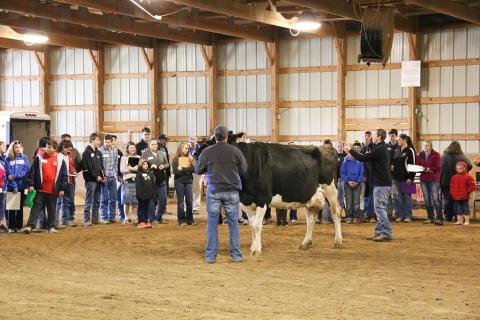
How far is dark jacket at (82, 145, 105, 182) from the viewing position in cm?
1581

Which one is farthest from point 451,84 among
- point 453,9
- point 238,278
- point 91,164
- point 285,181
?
point 238,278

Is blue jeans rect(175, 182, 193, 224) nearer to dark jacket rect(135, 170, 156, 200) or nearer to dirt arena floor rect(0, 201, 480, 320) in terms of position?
dark jacket rect(135, 170, 156, 200)

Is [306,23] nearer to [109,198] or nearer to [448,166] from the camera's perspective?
[448,166]

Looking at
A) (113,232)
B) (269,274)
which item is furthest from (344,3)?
(269,274)

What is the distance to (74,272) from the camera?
9664mm

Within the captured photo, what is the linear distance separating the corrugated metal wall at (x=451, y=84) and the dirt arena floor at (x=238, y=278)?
926 cm

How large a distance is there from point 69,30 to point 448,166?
45.3 ft

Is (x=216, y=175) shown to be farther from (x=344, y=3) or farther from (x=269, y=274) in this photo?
(x=344, y=3)

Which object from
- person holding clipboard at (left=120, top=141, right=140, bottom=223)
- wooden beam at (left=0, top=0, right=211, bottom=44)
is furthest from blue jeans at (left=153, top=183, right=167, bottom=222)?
wooden beam at (left=0, top=0, right=211, bottom=44)

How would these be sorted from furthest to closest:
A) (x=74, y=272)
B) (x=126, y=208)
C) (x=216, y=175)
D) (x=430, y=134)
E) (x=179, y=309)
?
(x=430, y=134) → (x=126, y=208) → (x=216, y=175) → (x=74, y=272) → (x=179, y=309)

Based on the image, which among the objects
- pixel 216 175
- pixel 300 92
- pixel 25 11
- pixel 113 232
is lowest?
pixel 113 232

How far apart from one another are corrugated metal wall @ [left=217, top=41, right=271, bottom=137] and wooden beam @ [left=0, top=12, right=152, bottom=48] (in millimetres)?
2952

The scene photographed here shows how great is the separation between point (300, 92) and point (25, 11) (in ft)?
29.8

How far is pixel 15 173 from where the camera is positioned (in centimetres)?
1430
